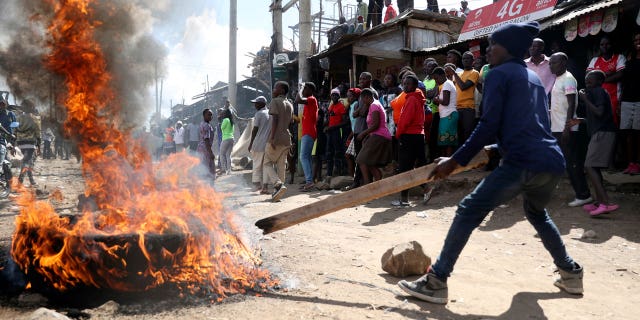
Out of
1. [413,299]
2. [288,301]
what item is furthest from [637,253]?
[288,301]

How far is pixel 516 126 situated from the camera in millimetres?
3113

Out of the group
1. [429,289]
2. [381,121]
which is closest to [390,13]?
[381,121]

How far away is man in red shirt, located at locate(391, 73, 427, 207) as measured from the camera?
699 centimetres

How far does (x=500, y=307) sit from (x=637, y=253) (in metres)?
2.53

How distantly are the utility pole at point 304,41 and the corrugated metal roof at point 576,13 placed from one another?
21.9 feet

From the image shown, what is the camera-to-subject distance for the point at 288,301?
329 cm

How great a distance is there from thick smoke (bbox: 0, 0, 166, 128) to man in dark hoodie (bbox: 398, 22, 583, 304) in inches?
188

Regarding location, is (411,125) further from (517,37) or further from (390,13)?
(390,13)

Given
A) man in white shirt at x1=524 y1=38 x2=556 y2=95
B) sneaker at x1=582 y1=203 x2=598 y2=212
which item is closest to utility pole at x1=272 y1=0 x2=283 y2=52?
man in white shirt at x1=524 y1=38 x2=556 y2=95

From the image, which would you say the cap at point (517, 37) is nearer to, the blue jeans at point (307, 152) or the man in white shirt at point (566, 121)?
the man in white shirt at point (566, 121)

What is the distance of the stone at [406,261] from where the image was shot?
151 inches

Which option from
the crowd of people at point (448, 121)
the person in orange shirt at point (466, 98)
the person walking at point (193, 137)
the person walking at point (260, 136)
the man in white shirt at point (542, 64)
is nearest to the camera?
the crowd of people at point (448, 121)

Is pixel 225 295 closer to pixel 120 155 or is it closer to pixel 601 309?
pixel 601 309

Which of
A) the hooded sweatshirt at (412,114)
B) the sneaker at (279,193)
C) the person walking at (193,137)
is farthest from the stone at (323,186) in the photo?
the person walking at (193,137)
